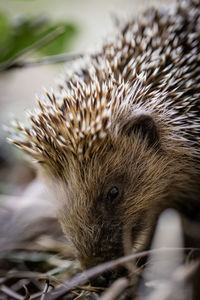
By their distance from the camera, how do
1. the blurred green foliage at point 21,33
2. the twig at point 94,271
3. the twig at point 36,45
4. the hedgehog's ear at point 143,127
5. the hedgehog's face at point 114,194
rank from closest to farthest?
the twig at point 94,271 < the hedgehog's face at point 114,194 < the hedgehog's ear at point 143,127 < the twig at point 36,45 < the blurred green foliage at point 21,33

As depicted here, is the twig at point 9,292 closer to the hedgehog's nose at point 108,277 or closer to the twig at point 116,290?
the hedgehog's nose at point 108,277

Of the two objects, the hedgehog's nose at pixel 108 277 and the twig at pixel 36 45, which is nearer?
the hedgehog's nose at pixel 108 277

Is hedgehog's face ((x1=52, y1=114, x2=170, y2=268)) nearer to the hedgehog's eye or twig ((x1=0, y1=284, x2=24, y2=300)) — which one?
the hedgehog's eye

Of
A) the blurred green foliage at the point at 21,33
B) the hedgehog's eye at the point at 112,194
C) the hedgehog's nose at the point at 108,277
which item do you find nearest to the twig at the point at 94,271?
the hedgehog's nose at the point at 108,277

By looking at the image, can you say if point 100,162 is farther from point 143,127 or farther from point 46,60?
point 46,60

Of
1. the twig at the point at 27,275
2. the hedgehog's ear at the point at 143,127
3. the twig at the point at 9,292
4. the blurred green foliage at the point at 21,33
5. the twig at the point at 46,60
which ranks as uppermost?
the blurred green foliage at the point at 21,33

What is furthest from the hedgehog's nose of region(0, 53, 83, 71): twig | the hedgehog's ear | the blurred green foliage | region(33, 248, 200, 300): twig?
the blurred green foliage

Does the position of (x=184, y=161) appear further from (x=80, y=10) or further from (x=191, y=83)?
(x=80, y=10)

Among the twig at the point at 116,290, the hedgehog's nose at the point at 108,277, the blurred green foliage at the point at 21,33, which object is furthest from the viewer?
the blurred green foliage at the point at 21,33
